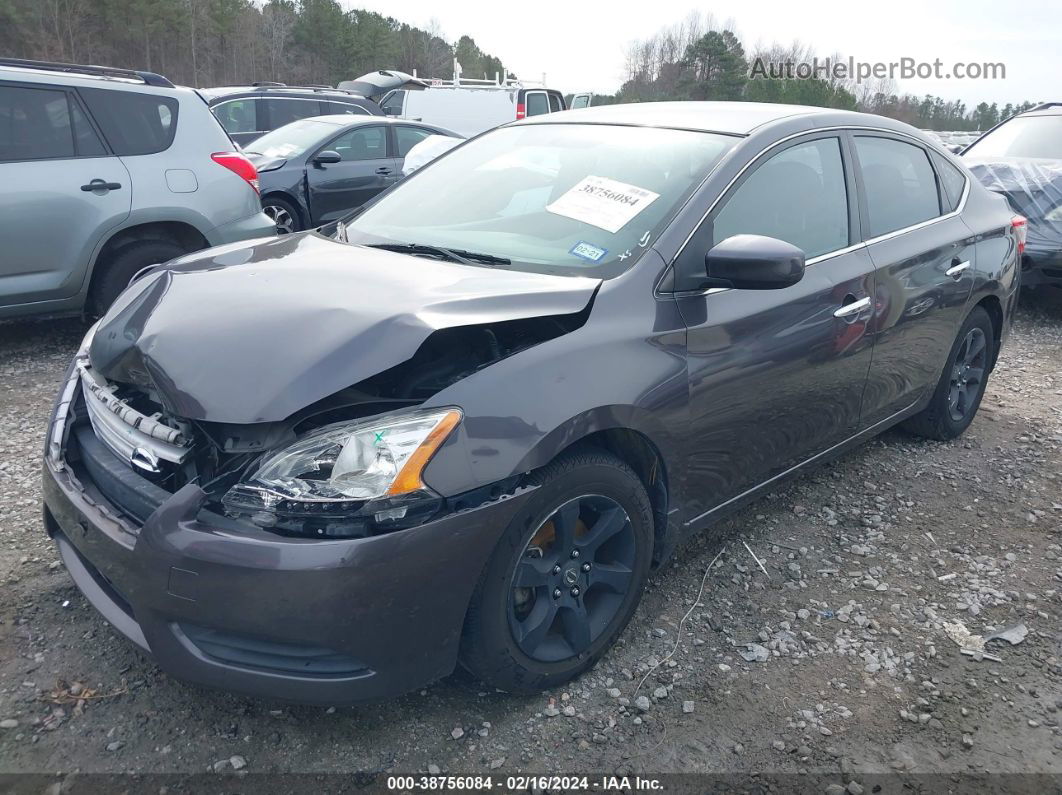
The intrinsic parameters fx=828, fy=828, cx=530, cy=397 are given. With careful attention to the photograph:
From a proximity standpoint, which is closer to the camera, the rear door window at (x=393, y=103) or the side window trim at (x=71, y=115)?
the side window trim at (x=71, y=115)

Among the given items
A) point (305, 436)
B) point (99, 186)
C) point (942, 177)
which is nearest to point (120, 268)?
point (99, 186)

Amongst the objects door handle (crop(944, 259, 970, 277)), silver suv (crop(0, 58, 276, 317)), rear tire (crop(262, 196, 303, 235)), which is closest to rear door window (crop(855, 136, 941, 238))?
door handle (crop(944, 259, 970, 277))

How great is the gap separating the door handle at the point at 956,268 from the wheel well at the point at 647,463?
2.12 metres

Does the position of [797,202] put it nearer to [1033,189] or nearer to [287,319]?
[287,319]

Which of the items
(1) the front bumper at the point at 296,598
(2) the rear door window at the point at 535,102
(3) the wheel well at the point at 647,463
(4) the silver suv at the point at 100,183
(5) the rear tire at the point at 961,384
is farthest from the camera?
(2) the rear door window at the point at 535,102

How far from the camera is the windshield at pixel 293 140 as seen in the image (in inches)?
353

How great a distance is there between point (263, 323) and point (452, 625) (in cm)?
94

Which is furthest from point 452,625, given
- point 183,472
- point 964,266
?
point 964,266

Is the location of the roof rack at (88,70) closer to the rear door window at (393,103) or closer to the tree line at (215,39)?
the rear door window at (393,103)

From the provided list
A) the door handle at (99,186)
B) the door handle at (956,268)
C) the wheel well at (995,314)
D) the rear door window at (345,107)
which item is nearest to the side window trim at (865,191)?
the door handle at (956,268)

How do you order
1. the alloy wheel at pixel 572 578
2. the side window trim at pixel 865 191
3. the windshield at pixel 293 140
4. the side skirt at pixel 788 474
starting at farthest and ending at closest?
the windshield at pixel 293 140
the side window trim at pixel 865 191
the side skirt at pixel 788 474
the alloy wheel at pixel 572 578

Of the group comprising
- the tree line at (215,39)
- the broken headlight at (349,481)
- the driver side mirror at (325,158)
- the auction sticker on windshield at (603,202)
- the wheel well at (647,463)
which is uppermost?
the tree line at (215,39)

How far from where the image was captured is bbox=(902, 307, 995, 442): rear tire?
4.24 m

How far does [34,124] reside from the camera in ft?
16.9
